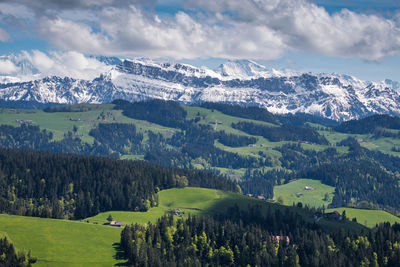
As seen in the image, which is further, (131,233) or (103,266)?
(131,233)

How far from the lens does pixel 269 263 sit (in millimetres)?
197750

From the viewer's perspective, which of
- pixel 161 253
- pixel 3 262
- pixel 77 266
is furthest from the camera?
pixel 161 253

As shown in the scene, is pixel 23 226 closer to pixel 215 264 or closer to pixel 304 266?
pixel 215 264

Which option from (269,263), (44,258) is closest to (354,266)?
(269,263)

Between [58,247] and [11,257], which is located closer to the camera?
[11,257]

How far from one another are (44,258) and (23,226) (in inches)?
984

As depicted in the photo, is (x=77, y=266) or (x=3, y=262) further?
(x=77, y=266)

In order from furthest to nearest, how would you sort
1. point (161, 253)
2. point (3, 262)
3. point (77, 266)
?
point (161, 253) < point (77, 266) < point (3, 262)

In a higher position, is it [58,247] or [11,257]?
[11,257]

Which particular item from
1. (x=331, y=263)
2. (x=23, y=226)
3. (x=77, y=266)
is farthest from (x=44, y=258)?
(x=331, y=263)

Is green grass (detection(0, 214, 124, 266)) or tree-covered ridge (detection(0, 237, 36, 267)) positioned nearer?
tree-covered ridge (detection(0, 237, 36, 267))

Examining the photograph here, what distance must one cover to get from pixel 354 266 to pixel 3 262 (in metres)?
108

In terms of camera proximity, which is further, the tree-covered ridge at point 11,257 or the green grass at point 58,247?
the green grass at point 58,247

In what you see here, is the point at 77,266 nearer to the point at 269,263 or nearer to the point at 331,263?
the point at 269,263
